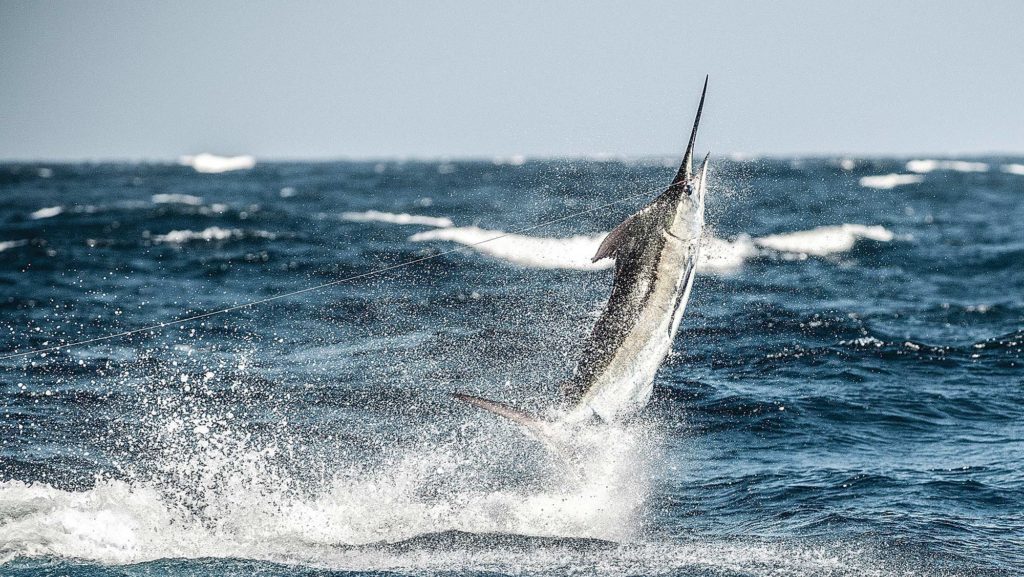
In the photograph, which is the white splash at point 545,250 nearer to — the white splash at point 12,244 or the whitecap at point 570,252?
the whitecap at point 570,252

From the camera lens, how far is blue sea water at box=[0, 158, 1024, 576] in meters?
8.32

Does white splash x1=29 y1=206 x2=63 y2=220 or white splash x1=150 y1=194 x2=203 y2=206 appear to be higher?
white splash x1=150 y1=194 x2=203 y2=206

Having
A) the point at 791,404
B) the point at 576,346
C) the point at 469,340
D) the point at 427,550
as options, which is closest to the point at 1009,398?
the point at 791,404

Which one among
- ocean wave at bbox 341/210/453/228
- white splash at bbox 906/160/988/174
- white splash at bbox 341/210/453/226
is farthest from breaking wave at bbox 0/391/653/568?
white splash at bbox 906/160/988/174

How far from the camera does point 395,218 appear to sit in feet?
111

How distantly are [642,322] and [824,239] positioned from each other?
70.1 ft

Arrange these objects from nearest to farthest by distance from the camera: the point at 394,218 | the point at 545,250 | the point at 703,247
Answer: the point at 703,247 < the point at 545,250 < the point at 394,218

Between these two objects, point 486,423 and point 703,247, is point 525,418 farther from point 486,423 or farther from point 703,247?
point 703,247

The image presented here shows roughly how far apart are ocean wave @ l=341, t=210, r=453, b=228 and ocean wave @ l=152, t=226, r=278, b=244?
15.3 feet

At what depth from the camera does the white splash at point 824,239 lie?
26219 millimetres

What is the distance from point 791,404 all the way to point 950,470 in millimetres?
2385

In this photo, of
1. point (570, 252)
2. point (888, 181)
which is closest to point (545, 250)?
point (570, 252)

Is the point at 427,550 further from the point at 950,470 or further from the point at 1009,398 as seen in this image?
the point at 1009,398

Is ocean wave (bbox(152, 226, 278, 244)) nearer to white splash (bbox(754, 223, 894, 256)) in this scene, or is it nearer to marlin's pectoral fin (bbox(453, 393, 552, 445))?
white splash (bbox(754, 223, 894, 256))
